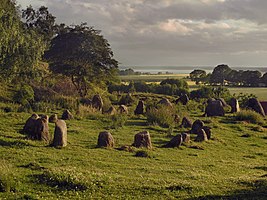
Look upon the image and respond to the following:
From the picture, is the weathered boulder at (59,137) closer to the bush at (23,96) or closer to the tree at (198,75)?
the bush at (23,96)

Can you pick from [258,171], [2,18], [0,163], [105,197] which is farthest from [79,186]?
[2,18]

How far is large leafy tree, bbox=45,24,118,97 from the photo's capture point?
4728cm

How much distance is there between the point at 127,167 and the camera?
49.8ft

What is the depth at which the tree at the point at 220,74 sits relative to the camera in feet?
364

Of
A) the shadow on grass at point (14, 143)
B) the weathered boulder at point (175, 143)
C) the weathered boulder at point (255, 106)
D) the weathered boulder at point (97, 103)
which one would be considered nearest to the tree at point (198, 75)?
the weathered boulder at point (255, 106)

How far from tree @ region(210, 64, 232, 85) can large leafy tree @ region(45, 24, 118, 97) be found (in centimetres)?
6701

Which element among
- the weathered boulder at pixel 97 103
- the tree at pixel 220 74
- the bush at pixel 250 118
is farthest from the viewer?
the tree at pixel 220 74

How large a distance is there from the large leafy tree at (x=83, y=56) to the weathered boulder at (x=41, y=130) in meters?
27.9

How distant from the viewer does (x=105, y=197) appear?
1094 centimetres

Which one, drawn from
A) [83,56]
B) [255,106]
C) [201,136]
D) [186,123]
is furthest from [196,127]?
[83,56]

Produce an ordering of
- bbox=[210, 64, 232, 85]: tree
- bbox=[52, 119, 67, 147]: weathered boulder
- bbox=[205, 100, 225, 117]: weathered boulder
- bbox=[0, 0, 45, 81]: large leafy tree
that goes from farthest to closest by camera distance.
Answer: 1. bbox=[210, 64, 232, 85]: tree
2. bbox=[205, 100, 225, 117]: weathered boulder
3. bbox=[0, 0, 45, 81]: large leafy tree
4. bbox=[52, 119, 67, 147]: weathered boulder

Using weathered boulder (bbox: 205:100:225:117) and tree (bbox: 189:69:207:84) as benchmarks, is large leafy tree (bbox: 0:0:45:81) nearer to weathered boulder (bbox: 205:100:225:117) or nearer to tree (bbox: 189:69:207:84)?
weathered boulder (bbox: 205:100:225:117)

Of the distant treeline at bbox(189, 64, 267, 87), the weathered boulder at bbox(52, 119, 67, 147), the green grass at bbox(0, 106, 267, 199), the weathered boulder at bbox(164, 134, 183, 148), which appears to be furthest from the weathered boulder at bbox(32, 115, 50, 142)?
the distant treeline at bbox(189, 64, 267, 87)

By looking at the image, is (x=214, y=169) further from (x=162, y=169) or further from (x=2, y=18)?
(x=2, y=18)
